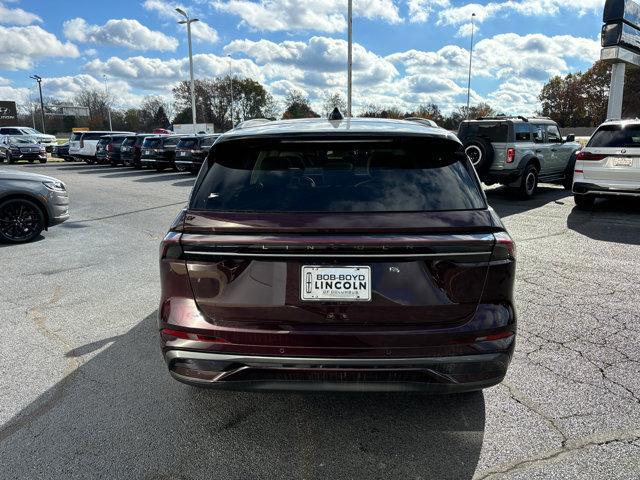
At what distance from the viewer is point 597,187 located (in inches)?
374

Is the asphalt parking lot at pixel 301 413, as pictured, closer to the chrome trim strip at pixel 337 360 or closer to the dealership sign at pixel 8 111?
the chrome trim strip at pixel 337 360

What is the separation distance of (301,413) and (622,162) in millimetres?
8818

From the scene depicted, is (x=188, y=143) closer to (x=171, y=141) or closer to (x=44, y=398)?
(x=171, y=141)

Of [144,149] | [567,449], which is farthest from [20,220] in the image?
[144,149]

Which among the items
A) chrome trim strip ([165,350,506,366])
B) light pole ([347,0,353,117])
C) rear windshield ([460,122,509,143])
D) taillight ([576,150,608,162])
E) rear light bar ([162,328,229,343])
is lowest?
chrome trim strip ([165,350,506,366])

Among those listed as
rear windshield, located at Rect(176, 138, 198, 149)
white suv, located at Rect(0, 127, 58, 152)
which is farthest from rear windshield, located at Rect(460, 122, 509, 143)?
white suv, located at Rect(0, 127, 58, 152)

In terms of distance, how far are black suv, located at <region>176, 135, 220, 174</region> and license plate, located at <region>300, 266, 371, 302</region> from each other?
1904 centimetres

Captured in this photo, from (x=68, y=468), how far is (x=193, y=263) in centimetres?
125

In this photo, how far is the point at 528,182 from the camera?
39.4 ft

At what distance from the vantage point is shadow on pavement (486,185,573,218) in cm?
1080

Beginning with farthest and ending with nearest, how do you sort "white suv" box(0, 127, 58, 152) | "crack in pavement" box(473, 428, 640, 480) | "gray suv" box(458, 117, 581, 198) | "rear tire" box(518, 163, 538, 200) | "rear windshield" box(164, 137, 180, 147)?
"white suv" box(0, 127, 58, 152) < "rear windshield" box(164, 137, 180, 147) < "rear tire" box(518, 163, 538, 200) < "gray suv" box(458, 117, 581, 198) < "crack in pavement" box(473, 428, 640, 480)

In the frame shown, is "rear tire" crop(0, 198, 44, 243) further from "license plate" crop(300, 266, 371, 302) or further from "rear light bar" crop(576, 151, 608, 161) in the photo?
"rear light bar" crop(576, 151, 608, 161)

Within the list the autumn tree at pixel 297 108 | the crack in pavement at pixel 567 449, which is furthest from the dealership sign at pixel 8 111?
the crack in pavement at pixel 567 449

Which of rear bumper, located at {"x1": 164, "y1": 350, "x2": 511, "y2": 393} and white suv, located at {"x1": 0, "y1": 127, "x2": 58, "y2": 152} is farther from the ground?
white suv, located at {"x1": 0, "y1": 127, "x2": 58, "y2": 152}
